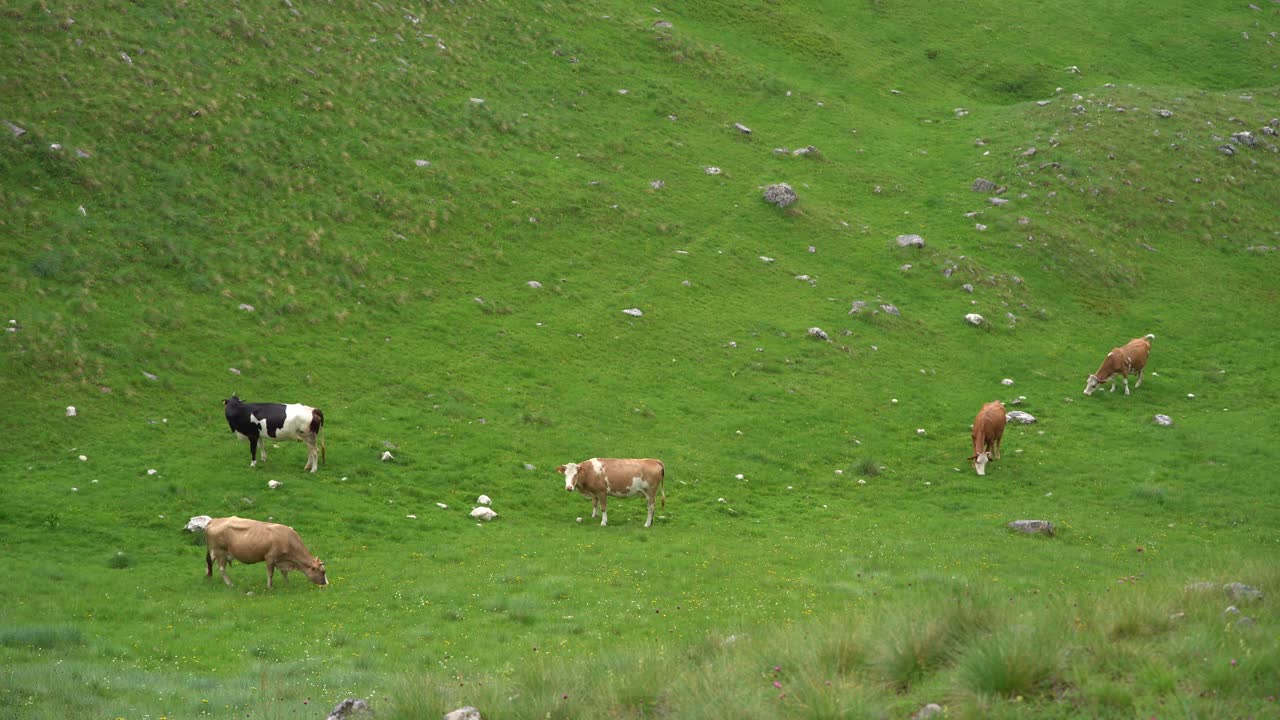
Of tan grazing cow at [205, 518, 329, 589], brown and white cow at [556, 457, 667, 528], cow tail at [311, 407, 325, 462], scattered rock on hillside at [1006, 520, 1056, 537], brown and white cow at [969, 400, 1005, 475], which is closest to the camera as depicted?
tan grazing cow at [205, 518, 329, 589]

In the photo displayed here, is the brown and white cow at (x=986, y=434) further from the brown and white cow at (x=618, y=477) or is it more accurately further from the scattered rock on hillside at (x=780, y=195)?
the scattered rock on hillside at (x=780, y=195)

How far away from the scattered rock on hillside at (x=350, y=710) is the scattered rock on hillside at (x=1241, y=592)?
419 inches

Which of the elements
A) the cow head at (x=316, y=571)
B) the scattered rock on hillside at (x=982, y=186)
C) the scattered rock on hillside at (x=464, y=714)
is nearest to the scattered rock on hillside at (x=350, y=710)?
the scattered rock on hillside at (x=464, y=714)

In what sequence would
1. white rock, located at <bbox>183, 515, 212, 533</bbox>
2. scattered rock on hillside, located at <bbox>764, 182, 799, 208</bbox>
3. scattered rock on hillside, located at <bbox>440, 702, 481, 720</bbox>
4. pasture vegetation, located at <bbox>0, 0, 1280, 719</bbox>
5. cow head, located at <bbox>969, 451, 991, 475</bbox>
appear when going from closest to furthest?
scattered rock on hillside, located at <bbox>440, 702, 481, 720</bbox> → pasture vegetation, located at <bbox>0, 0, 1280, 719</bbox> → white rock, located at <bbox>183, 515, 212, 533</bbox> → cow head, located at <bbox>969, 451, 991, 475</bbox> → scattered rock on hillside, located at <bbox>764, 182, 799, 208</bbox>

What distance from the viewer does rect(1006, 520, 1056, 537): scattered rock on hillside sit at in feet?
79.0

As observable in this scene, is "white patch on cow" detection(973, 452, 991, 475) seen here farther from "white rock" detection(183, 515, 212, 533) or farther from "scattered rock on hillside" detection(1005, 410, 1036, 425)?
"white rock" detection(183, 515, 212, 533)

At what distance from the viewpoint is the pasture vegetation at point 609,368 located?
12539 mm

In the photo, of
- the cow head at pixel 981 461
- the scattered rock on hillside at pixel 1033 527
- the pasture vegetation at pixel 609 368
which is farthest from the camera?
the cow head at pixel 981 461

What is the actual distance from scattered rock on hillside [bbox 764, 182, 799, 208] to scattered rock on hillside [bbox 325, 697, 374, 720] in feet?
129

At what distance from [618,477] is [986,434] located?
41.2 ft

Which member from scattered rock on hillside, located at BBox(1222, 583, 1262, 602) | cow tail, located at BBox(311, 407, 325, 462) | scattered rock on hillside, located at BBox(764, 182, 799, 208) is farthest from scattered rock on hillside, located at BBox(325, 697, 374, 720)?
A: scattered rock on hillside, located at BBox(764, 182, 799, 208)

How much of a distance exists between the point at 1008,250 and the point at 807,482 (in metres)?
24.5

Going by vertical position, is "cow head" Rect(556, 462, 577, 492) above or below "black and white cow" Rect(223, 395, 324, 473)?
below

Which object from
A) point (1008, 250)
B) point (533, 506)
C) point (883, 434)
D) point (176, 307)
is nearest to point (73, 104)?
point (176, 307)
